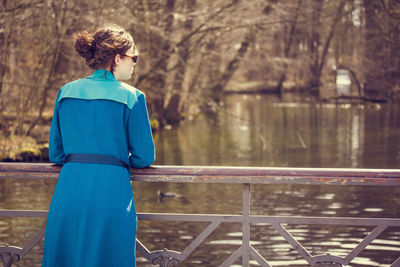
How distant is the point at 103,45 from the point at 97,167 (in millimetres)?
544

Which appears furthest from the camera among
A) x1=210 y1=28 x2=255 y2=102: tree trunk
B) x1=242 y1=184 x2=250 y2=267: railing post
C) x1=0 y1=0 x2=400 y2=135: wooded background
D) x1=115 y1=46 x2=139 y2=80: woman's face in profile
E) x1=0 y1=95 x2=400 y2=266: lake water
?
x1=210 y1=28 x2=255 y2=102: tree trunk

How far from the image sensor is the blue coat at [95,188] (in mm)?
2855

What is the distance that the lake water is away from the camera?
7.91 m

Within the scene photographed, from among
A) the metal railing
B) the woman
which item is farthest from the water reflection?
the woman

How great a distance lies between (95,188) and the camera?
2855 mm

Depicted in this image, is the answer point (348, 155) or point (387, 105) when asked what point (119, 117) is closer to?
point (348, 155)

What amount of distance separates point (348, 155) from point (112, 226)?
14.4 m

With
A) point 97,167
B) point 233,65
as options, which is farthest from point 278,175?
point 233,65

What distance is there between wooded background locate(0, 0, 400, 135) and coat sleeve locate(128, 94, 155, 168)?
33.1 feet

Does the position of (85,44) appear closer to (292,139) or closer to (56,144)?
(56,144)

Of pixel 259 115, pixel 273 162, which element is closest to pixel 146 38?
pixel 273 162

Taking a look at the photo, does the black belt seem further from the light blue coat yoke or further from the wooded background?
the wooded background

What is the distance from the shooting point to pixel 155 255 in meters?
3.22

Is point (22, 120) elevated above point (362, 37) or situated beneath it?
situated beneath
